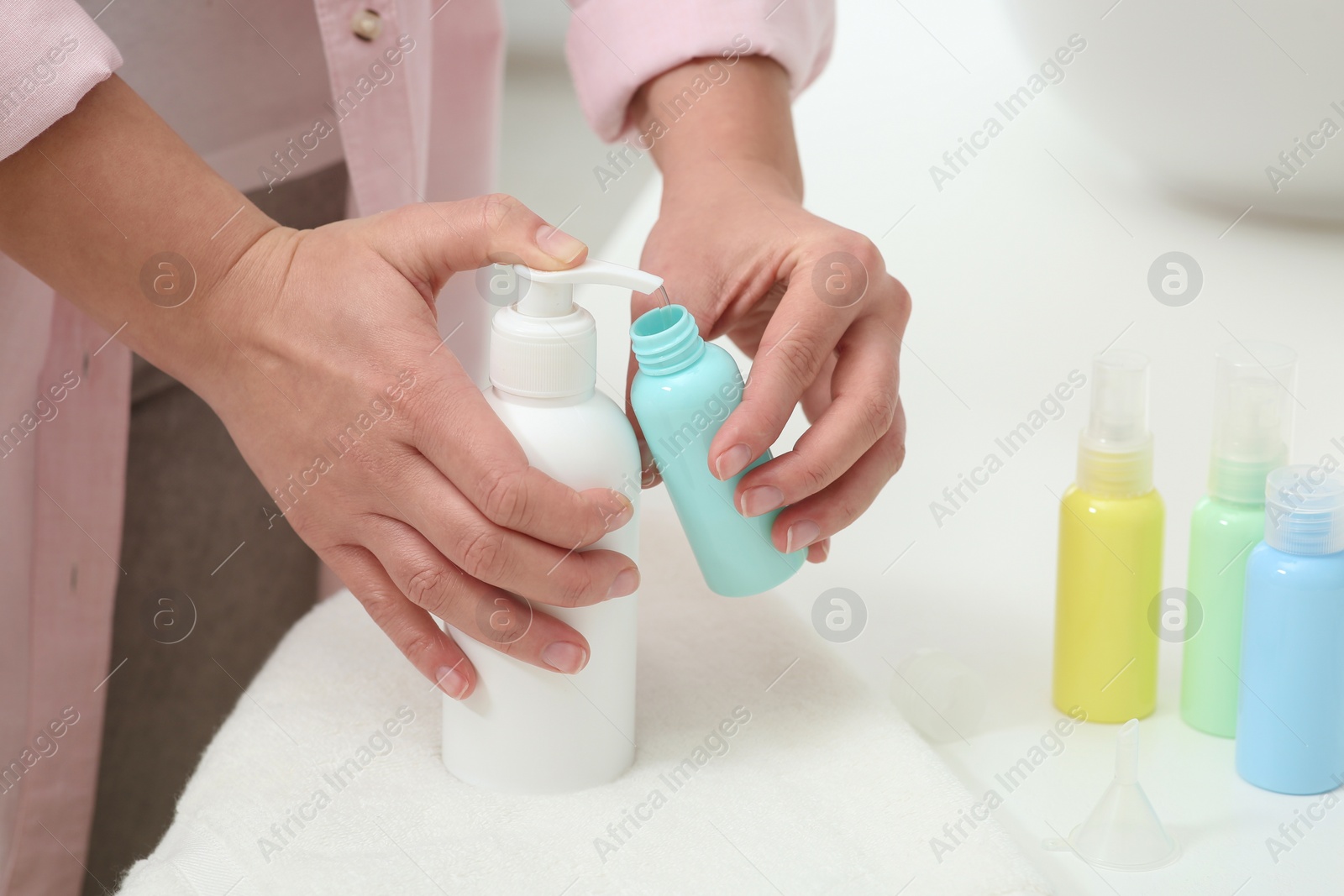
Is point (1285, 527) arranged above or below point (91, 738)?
above

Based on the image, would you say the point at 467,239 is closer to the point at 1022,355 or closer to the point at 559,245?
the point at 559,245

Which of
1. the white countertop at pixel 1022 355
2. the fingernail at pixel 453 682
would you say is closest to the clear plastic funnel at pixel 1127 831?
the white countertop at pixel 1022 355

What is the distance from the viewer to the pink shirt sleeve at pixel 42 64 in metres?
0.42

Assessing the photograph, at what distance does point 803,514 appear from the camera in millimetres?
496

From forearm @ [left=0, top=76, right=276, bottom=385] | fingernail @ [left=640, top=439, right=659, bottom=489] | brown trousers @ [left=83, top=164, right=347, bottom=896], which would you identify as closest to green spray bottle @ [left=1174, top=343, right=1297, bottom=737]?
fingernail @ [left=640, top=439, right=659, bottom=489]

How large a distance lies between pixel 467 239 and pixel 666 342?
8 centimetres

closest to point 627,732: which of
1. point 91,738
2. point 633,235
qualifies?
point 91,738

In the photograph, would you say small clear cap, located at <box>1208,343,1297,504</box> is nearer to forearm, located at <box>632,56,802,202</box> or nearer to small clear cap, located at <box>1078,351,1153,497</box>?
small clear cap, located at <box>1078,351,1153,497</box>

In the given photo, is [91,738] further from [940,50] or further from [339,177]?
[940,50]

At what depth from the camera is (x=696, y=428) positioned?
1.48 feet

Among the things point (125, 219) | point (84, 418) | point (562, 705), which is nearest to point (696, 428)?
point (562, 705)

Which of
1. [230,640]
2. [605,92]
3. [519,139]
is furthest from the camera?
[519,139]

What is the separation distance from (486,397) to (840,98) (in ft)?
2.48

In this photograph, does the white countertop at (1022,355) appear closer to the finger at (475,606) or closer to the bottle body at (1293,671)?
the bottle body at (1293,671)
